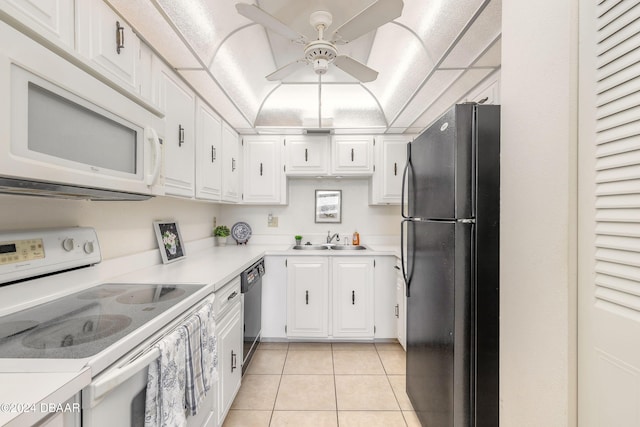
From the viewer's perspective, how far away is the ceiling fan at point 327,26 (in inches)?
49.0

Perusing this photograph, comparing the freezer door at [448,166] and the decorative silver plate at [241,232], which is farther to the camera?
the decorative silver plate at [241,232]

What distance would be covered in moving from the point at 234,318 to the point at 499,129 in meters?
1.77

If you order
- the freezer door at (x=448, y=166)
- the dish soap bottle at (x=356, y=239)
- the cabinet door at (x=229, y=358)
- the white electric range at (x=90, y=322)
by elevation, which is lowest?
the cabinet door at (x=229, y=358)

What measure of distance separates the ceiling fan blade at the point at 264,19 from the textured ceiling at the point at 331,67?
347 mm

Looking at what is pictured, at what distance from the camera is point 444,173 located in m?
1.27

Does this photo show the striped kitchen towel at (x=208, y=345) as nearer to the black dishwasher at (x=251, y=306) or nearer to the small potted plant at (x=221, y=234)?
the black dishwasher at (x=251, y=306)

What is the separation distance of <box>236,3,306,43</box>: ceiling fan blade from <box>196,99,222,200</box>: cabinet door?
3.06 feet

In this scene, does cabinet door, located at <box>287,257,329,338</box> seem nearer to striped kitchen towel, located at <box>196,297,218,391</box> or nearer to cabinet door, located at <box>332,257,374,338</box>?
cabinet door, located at <box>332,257,374,338</box>

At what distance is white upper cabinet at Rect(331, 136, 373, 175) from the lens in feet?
9.79

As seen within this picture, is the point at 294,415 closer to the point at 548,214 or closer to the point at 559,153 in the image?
the point at 548,214

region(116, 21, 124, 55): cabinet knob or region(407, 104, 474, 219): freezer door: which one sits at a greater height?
region(116, 21, 124, 55): cabinet knob

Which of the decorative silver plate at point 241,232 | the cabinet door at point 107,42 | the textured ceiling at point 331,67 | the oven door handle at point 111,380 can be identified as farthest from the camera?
the decorative silver plate at point 241,232

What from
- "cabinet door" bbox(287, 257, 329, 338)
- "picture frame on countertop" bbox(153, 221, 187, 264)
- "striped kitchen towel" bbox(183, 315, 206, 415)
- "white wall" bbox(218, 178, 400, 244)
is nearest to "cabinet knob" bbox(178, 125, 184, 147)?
"picture frame on countertop" bbox(153, 221, 187, 264)

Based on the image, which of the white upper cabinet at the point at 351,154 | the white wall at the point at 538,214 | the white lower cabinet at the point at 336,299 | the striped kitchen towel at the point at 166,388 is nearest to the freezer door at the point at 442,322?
the white wall at the point at 538,214
